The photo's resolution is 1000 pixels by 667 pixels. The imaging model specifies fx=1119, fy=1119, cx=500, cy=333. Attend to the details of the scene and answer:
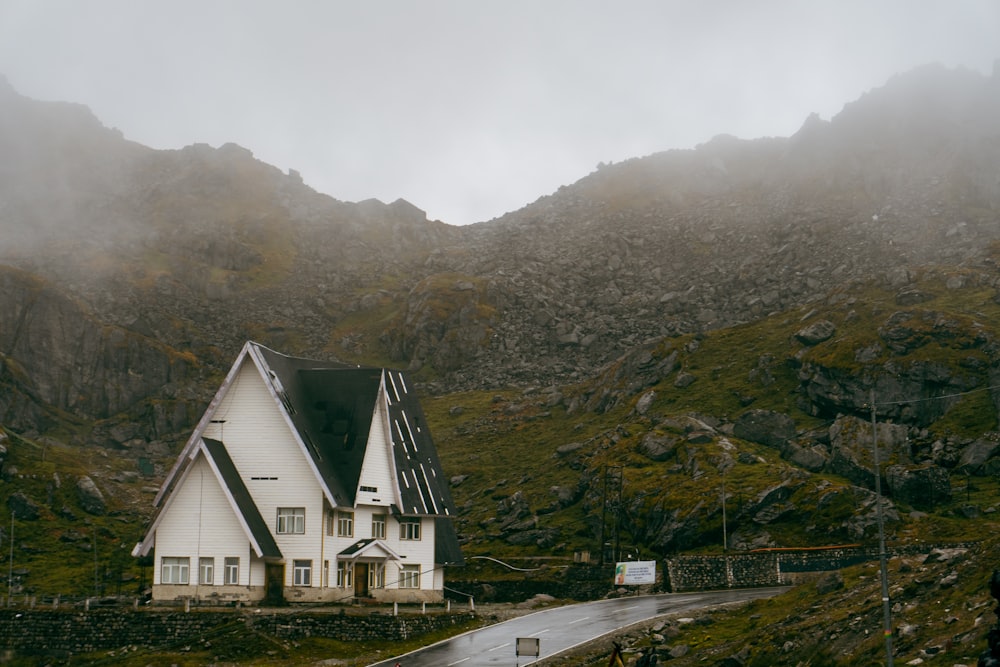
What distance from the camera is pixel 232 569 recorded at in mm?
63781

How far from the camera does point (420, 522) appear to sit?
73.8m

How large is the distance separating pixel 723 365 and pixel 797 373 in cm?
1578

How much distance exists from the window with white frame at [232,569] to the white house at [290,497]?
0.19 feet

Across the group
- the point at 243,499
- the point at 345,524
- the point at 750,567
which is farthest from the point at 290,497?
the point at 750,567

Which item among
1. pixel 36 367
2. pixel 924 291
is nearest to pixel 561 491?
pixel 924 291

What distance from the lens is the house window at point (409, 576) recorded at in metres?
71.7

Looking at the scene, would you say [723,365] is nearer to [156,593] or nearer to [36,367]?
[156,593]

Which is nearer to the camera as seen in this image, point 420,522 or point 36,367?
point 420,522

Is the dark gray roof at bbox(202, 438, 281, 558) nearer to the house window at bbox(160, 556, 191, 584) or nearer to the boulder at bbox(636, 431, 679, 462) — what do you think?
the house window at bbox(160, 556, 191, 584)

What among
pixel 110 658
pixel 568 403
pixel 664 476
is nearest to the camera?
pixel 110 658

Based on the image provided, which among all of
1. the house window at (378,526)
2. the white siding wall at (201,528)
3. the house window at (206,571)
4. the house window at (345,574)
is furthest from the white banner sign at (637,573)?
the house window at (206,571)

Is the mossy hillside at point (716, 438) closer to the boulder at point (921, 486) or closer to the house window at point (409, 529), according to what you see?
the boulder at point (921, 486)

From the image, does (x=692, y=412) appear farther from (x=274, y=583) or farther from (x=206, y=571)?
(x=206, y=571)

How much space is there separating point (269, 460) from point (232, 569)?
6582mm
